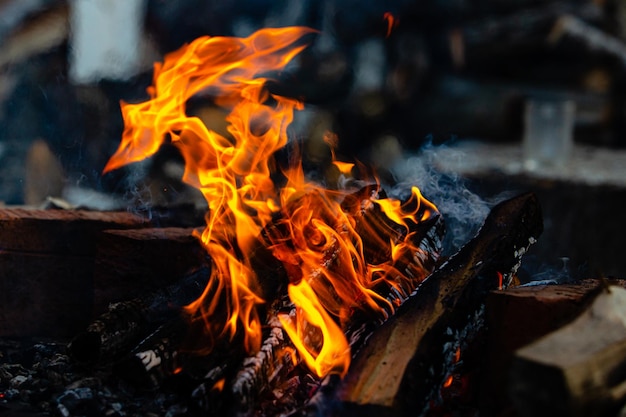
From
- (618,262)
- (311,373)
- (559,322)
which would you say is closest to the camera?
(559,322)

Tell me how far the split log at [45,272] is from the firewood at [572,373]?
7.16 feet

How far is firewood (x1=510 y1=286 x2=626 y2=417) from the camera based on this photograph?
1.85m

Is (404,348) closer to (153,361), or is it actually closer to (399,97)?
(153,361)

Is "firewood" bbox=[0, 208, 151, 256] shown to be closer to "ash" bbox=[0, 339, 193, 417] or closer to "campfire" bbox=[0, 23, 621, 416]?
"campfire" bbox=[0, 23, 621, 416]

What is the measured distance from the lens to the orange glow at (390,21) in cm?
831

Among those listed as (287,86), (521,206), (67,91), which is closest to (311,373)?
(521,206)

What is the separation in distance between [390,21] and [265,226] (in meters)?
5.67

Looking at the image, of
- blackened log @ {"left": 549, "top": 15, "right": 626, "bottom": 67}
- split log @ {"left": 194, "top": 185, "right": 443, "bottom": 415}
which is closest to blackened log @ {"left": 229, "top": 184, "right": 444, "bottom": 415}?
split log @ {"left": 194, "top": 185, "right": 443, "bottom": 415}

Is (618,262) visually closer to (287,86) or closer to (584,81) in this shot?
(287,86)

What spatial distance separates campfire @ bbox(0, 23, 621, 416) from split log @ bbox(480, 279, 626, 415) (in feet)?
0.30

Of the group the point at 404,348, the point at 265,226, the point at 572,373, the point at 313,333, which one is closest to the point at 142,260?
the point at 265,226

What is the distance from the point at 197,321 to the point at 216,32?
216 inches

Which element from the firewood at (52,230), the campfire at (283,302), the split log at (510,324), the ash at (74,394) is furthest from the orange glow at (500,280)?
the firewood at (52,230)

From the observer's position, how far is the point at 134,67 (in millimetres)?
6414
